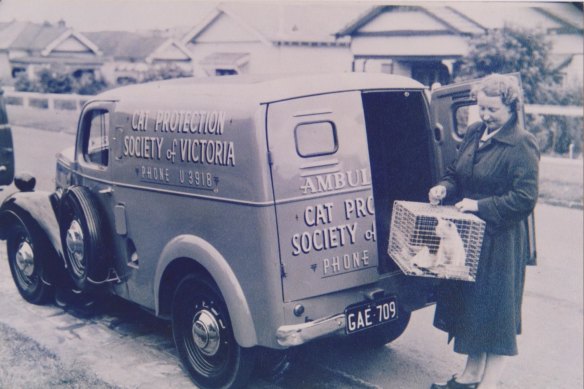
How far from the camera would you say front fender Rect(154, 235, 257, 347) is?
3.53 m

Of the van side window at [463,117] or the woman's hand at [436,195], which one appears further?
the van side window at [463,117]

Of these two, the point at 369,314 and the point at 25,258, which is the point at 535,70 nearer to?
the point at 369,314

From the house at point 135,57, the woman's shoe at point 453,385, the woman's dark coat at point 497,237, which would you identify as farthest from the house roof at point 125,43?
the woman's shoe at point 453,385

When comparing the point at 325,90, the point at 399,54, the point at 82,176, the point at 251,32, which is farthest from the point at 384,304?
the point at 399,54

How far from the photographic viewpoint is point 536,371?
4531 millimetres

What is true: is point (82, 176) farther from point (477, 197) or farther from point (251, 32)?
point (251, 32)

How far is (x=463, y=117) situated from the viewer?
8.23 m

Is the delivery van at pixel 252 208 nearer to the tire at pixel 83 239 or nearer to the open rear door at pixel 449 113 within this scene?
the tire at pixel 83 239

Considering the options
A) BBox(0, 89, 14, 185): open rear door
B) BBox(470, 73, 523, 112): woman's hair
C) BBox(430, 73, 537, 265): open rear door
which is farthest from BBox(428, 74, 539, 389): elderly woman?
BBox(0, 89, 14, 185): open rear door

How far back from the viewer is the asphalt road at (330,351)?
428cm

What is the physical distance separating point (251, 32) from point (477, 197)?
9060 mm

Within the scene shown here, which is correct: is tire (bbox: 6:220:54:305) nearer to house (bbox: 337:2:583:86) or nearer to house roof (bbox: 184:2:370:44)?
house roof (bbox: 184:2:370:44)

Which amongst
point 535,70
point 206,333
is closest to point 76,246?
point 206,333

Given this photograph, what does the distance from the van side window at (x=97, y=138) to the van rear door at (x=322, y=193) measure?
6.33ft
